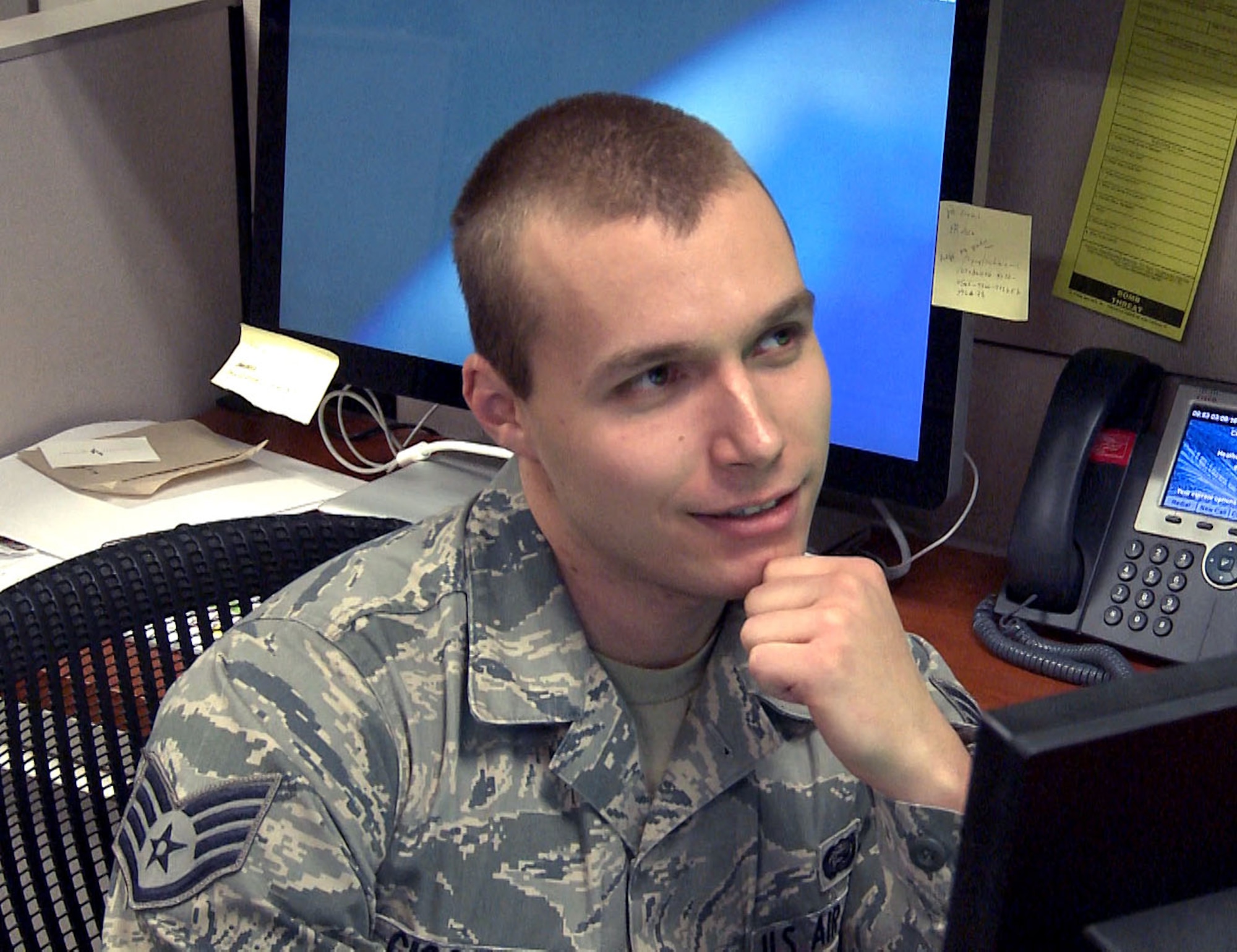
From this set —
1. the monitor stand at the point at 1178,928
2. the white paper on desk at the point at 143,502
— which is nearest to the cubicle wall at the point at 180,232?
the white paper on desk at the point at 143,502

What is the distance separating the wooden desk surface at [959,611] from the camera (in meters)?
1.22

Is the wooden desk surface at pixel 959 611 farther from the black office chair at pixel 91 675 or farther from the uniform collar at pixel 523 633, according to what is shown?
the black office chair at pixel 91 675

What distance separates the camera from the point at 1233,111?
123 cm

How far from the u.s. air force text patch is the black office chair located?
13 cm

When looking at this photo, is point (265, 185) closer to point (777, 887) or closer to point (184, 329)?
point (184, 329)

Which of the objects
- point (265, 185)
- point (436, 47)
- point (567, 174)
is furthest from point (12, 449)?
point (567, 174)

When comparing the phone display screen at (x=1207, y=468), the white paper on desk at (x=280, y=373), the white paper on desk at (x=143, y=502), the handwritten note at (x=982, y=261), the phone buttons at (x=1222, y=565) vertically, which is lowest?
the white paper on desk at (x=143, y=502)

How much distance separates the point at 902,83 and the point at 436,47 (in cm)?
46

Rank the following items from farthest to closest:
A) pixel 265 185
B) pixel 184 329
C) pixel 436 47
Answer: pixel 184 329 < pixel 265 185 < pixel 436 47

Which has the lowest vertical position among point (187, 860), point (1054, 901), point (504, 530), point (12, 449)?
point (12, 449)

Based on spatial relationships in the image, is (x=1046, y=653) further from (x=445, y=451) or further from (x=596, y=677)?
(x=445, y=451)

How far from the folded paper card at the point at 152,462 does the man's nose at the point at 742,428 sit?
0.86 m

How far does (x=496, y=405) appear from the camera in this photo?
3.19 ft

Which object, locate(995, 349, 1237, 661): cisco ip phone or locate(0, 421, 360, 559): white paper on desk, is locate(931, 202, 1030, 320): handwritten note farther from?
locate(0, 421, 360, 559): white paper on desk
